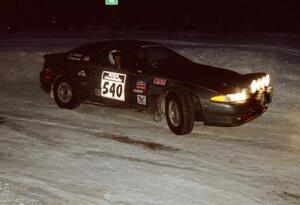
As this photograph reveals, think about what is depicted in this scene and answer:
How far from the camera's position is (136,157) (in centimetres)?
614

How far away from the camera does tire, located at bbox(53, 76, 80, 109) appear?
8562 millimetres

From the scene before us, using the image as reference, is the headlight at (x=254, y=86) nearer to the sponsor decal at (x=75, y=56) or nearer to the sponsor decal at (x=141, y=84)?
the sponsor decal at (x=141, y=84)

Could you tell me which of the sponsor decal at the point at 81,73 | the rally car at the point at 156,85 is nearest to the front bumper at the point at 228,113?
the rally car at the point at 156,85

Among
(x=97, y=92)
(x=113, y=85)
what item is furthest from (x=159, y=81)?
(x=97, y=92)

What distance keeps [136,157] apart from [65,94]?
3129 millimetres

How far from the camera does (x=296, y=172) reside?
18.3ft

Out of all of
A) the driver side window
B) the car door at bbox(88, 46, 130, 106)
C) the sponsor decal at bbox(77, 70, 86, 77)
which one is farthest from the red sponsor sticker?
the sponsor decal at bbox(77, 70, 86, 77)

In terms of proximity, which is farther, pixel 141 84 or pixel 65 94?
pixel 65 94

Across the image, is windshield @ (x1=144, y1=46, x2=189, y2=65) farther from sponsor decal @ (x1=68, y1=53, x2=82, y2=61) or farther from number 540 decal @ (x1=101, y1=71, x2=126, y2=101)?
sponsor decal @ (x1=68, y1=53, x2=82, y2=61)

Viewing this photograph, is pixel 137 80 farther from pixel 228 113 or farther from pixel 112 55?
pixel 228 113

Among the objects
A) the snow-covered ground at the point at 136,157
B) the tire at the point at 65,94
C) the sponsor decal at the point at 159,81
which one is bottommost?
the snow-covered ground at the point at 136,157

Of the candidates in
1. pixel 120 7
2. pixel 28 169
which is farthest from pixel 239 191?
pixel 120 7

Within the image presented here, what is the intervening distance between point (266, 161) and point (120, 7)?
2520 cm

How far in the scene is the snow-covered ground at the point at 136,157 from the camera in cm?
491
